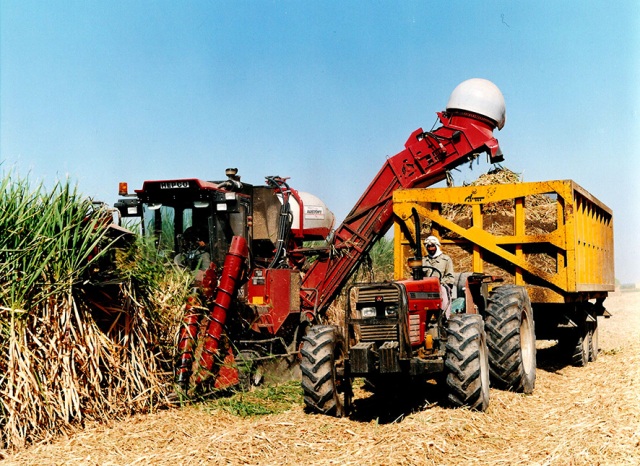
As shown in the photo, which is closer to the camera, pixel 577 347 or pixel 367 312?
pixel 367 312

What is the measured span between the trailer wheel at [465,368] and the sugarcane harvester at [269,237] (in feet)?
9.27

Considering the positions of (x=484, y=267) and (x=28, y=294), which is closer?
(x=28, y=294)

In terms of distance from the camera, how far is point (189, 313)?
Result: 853 cm

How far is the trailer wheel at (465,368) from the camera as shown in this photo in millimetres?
7188

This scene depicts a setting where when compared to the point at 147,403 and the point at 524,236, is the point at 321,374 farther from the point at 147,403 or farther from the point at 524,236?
the point at 524,236

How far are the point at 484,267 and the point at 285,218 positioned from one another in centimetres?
320

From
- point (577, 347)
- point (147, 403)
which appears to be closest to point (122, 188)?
point (147, 403)

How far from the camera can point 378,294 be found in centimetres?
753

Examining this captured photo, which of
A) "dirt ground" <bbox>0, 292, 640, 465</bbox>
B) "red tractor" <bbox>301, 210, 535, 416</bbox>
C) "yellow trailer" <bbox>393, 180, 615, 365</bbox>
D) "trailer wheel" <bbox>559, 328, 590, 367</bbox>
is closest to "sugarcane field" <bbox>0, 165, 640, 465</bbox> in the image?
"dirt ground" <bbox>0, 292, 640, 465</bbox>

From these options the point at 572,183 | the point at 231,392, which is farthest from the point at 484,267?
the point at 231,392

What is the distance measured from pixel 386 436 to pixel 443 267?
285cm

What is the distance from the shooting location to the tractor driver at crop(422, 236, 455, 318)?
8.25 metres

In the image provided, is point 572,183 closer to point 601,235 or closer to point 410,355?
point 601,235

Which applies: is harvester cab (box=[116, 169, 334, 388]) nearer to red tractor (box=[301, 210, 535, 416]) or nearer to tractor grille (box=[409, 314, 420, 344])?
red tractor (box=[301, 210, 535, 416])
